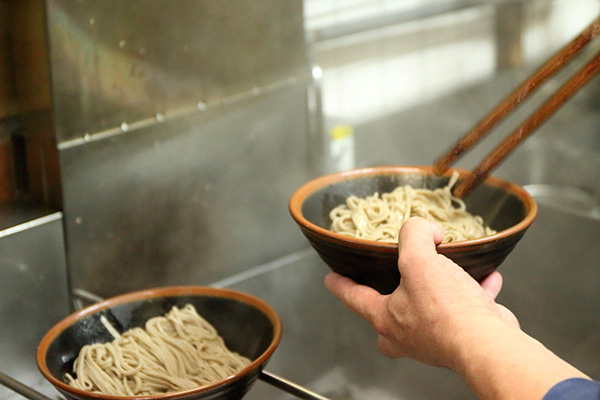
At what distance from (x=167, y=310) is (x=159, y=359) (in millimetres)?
130

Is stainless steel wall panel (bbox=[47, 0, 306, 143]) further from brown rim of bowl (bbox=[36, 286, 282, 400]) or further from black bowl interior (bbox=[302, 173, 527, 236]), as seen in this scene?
black bowl interior (bbox=[302, 173, 527, 236])

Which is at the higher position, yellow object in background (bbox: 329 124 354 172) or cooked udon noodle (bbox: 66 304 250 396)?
yellow object in background (bbox: 329 124 354 172)

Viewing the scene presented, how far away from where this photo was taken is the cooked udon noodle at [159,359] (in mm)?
1073

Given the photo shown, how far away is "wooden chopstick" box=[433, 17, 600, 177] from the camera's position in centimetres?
108

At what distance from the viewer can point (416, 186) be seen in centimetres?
130

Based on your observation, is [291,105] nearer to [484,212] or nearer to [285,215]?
[285,215]

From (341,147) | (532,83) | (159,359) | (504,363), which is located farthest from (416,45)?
(504,363)

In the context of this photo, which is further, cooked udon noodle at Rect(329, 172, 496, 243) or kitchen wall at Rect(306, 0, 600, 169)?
kitchen wall at Rect(306, 0, 600, 169)

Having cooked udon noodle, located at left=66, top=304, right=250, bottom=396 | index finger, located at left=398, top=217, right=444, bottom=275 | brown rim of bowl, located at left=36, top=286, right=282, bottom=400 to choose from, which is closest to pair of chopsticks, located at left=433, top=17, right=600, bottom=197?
index finger, located at left=398, top=217, right=444, bottom=275

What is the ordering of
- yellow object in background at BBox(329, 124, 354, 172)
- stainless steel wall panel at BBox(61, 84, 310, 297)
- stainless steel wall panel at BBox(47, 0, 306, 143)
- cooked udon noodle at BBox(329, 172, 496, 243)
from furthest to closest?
yellow object in background at BBox(329, 124, 354, 172) < stainless steel wall panel at BBox(61, 84, 310, 297) < stainless steel wall panel at BBox(47, 0, 306, 143) < cooked udon noodle at BBox(329, 172, 496, 243)

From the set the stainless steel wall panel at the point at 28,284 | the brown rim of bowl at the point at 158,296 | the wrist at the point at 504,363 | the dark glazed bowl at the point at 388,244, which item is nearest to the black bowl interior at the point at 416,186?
the dark glazed bowl at the point at 388,244

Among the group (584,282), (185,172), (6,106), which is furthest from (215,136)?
(584,282)

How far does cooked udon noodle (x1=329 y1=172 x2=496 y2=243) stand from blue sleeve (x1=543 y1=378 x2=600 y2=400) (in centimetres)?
43

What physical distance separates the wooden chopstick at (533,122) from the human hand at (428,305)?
0.25m
